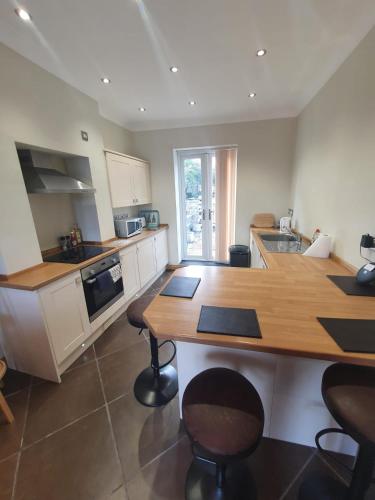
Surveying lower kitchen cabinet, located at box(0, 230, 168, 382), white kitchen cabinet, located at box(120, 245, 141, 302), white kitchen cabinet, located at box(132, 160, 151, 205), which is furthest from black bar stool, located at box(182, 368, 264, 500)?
white kitchen cabinet, located at box(132, 160, 151, 205)

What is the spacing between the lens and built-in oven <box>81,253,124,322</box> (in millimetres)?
2120

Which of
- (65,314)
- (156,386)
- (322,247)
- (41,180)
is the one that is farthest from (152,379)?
(41,180)

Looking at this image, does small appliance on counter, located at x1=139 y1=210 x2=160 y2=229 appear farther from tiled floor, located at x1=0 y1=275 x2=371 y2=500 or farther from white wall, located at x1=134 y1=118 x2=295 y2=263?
tiled floor, located at x1=0 y1=275 x2=371 y2=500

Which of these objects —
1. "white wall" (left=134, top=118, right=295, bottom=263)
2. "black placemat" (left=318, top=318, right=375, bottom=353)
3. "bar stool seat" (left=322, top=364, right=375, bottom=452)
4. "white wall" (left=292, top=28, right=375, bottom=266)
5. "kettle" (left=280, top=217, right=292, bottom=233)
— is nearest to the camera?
"bar stool seat" (left=322, top=364, right=375, bottom=452)

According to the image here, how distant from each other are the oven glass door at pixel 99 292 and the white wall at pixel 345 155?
94.1 inches

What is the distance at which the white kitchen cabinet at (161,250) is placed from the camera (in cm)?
379

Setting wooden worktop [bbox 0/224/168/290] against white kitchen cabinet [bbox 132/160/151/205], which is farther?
white kitchen cabinet [bbox 132/160/151/205]

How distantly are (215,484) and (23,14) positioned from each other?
3.13m

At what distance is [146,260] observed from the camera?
338 cm

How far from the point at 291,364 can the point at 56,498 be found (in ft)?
4.84

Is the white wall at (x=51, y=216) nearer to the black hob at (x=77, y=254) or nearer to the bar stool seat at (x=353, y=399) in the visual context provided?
the black hob at (x=77, y=254)

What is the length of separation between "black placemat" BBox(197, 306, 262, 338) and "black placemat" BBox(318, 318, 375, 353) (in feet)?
1.06

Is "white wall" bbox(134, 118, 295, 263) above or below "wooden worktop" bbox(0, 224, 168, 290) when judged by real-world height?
above

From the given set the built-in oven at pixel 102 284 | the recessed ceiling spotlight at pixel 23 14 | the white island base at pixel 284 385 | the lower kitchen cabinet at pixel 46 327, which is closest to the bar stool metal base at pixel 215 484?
the white island base at pixel 284 385
